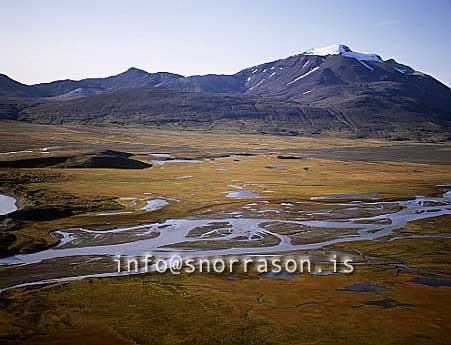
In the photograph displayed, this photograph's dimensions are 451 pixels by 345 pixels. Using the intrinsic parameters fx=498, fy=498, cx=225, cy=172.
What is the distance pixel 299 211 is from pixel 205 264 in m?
22.3

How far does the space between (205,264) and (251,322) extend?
10546 mm

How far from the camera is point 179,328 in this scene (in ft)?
84.0

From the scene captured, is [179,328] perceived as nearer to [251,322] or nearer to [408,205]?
[251,322]

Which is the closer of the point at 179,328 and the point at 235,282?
the point at 179,328

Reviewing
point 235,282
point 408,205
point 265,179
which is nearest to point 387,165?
point 265,179

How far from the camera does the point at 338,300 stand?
29672mm

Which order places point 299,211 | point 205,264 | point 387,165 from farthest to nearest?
point 387,165 < point 299,211 < point 205,264

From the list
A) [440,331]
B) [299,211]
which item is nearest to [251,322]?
[440,331]

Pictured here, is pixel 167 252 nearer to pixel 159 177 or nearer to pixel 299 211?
pixel 299 211

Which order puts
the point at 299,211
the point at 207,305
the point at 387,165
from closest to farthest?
1. the point at 207,305
2. the point at 299,211
3. the point at 387,165

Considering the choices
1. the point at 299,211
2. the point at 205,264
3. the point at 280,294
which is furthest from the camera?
the point at 299,211

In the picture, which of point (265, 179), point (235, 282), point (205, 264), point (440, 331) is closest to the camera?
point (440, 331)

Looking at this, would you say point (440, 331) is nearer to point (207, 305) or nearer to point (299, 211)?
point (207, 305)

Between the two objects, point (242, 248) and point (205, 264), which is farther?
point (242, 248)
